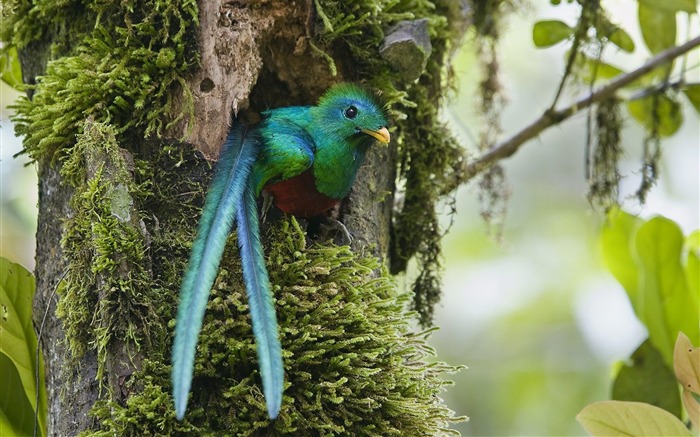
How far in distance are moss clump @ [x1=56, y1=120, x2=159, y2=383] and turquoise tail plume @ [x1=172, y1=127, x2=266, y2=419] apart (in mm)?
276

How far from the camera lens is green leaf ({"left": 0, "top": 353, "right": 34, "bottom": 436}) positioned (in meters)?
2.38

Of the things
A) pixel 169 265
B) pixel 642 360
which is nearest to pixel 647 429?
pixel 642 360

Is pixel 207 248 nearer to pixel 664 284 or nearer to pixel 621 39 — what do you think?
pixel 664 284

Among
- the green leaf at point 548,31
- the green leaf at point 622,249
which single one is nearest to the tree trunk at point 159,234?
the green leaf at point 548,31

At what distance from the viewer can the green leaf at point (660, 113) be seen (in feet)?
12.4

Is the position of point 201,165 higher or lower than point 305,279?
higher

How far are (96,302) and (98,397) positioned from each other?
0.25 m

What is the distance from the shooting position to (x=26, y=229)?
5652mm

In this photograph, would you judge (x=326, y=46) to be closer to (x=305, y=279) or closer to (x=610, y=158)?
(x=305, y=279)

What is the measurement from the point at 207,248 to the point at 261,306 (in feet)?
0.62

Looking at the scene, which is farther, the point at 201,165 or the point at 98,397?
the point at 201,165

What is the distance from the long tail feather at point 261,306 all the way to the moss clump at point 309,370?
172mm

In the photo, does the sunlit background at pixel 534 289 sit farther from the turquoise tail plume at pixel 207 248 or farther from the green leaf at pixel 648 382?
the turquoise tail plume at pixel 207 248

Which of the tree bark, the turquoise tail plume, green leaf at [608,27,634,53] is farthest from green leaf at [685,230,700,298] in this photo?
the turquoise tail plume
